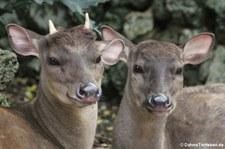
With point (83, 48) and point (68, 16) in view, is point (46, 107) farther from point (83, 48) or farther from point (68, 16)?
point (68, 16)

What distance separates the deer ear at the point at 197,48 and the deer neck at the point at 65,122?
1252mm

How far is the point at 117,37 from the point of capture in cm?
746

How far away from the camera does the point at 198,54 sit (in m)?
7.55

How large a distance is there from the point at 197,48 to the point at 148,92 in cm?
109

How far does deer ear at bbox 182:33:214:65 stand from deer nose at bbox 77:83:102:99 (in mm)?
1471

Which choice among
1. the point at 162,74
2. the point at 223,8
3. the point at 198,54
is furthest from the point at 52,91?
the point at 223,8

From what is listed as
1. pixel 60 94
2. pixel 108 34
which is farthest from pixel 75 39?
pixel 108 34

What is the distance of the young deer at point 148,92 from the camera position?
670cm

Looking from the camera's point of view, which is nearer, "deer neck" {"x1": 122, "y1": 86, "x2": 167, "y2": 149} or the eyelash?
the eyelash

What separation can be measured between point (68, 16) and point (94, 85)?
5.31 m

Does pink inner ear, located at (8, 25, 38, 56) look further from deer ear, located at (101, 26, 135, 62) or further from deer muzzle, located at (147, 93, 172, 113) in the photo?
deer muzzle, located at (147, 93, 172, 113)

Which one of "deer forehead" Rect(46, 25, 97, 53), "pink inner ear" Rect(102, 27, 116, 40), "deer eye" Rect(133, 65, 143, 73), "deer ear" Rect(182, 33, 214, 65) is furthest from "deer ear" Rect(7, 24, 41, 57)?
"deer ear" Rect(182, 33, 214, 65)

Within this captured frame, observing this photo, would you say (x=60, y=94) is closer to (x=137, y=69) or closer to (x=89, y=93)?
(x=89, y=93)

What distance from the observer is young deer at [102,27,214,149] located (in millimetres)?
6699
